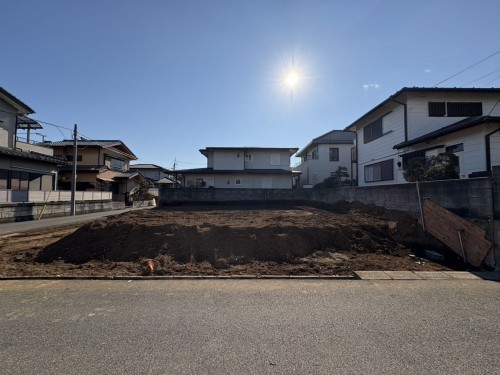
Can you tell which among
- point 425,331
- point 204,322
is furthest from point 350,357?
point 204,322

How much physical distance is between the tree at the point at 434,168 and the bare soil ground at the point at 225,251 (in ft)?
9.42

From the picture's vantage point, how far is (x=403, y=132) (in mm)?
13977

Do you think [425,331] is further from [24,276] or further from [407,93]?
[407,93]

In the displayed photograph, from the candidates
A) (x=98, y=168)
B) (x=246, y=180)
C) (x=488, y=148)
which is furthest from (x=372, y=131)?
(x=98, y=168)

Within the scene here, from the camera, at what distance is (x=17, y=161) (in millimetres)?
16391

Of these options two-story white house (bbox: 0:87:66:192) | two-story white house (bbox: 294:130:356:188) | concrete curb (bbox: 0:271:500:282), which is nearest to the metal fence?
two-story white house (bbox: 0:87:66:192)

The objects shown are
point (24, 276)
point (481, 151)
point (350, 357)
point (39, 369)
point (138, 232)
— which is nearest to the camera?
point (39, 369)

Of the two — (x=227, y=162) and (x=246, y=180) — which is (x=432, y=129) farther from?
(x=227, y=162)

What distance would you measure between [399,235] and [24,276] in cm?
857

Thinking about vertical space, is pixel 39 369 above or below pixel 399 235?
below

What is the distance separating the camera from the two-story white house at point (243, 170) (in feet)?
86.0

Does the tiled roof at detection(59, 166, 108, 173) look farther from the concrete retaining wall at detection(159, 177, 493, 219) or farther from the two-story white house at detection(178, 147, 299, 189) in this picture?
the concrete retaining wall at detection(159, 177, 493, 219)

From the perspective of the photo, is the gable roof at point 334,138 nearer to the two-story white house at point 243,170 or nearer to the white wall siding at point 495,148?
the two-story white house at point 243,170

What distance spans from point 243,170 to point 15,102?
700 inches
